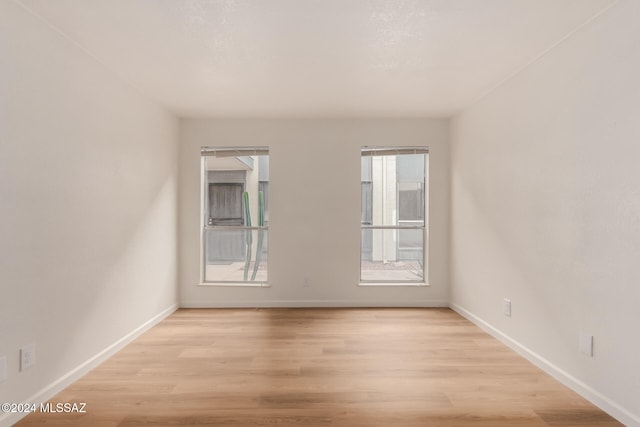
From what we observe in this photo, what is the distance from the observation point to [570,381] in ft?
8.33

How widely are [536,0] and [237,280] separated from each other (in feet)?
13.9

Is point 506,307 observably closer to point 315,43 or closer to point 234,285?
point 315,43

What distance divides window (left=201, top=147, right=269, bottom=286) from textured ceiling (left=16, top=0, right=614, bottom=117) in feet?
3.50

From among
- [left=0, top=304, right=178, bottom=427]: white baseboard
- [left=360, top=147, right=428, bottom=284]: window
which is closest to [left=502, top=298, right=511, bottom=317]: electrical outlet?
[left=360, top=147, right=428, bottom=284]: window

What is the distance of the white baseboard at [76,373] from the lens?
6.92ft

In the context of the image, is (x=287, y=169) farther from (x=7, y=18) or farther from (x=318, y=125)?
(x=7, y=18)

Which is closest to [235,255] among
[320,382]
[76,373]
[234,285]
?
[234,285]

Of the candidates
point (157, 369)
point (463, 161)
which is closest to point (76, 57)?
point (157, 369)

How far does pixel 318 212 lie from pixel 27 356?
3232 millimetres

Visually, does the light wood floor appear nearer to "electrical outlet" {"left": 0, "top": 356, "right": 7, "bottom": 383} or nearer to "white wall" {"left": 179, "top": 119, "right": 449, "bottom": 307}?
"electrical outlet" {"left": 0, "top": 356, "right": 7, "bottom": 383}

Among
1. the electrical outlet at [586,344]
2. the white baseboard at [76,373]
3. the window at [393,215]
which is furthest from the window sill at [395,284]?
the white baseboard at [76,373]

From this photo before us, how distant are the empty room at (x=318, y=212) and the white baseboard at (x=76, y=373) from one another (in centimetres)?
2

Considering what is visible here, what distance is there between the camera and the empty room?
7.14 ft

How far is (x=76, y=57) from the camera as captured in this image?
8.77 ft
